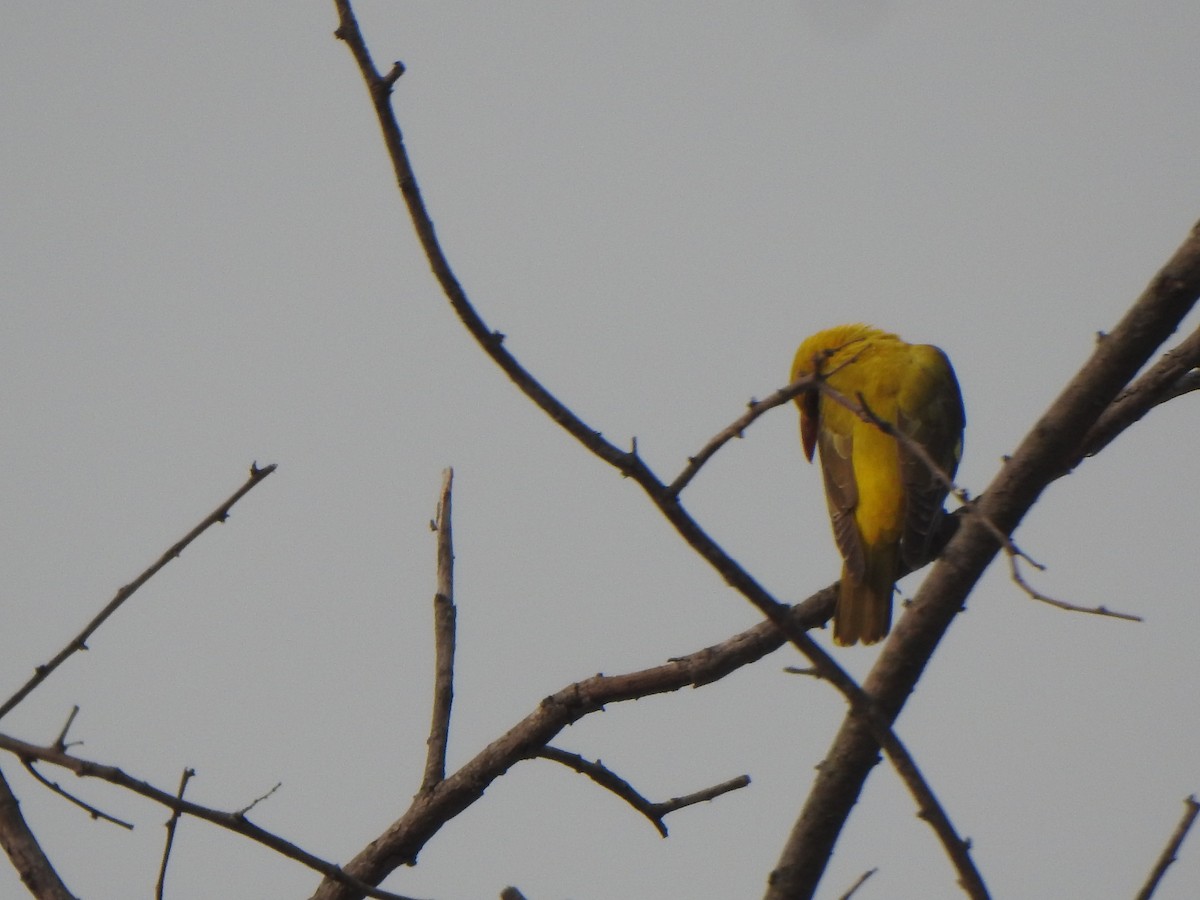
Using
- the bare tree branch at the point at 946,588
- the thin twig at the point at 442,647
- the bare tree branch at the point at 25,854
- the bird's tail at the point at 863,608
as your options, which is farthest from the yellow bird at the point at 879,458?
the bare tree branch at the point at 25,854

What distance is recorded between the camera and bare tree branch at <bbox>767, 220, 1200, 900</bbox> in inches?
89.9

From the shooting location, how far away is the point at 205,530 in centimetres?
239

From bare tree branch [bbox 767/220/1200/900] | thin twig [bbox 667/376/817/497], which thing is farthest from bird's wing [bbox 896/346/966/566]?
thin twig [bbox 667/376/817/497]

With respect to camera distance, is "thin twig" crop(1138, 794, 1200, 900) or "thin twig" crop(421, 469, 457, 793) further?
"thin twig" crop(421, 469, 457, 793)

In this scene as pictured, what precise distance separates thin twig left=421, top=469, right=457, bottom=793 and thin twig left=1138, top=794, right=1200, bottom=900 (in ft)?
6.54

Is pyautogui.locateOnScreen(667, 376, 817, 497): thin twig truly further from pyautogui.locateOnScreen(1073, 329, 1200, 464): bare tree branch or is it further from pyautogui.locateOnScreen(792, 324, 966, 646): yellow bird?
pyautogui.locateOnScreen(792, 324, 966, 646): yellow bird

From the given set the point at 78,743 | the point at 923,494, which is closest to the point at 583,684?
the point at 78,743

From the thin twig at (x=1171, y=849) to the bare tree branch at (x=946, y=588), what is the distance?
50 cm

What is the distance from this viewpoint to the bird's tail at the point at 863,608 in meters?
4.62

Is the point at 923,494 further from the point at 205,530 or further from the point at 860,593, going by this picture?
the point at 205,530

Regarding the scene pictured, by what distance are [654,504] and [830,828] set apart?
0.72 metres

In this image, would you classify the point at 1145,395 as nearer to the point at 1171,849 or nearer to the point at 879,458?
the point at 879,458

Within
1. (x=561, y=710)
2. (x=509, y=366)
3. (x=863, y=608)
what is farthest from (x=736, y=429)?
(x=863, y=608)

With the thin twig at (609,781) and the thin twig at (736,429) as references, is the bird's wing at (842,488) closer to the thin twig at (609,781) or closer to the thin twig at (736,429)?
the thin twig at (609,781)
